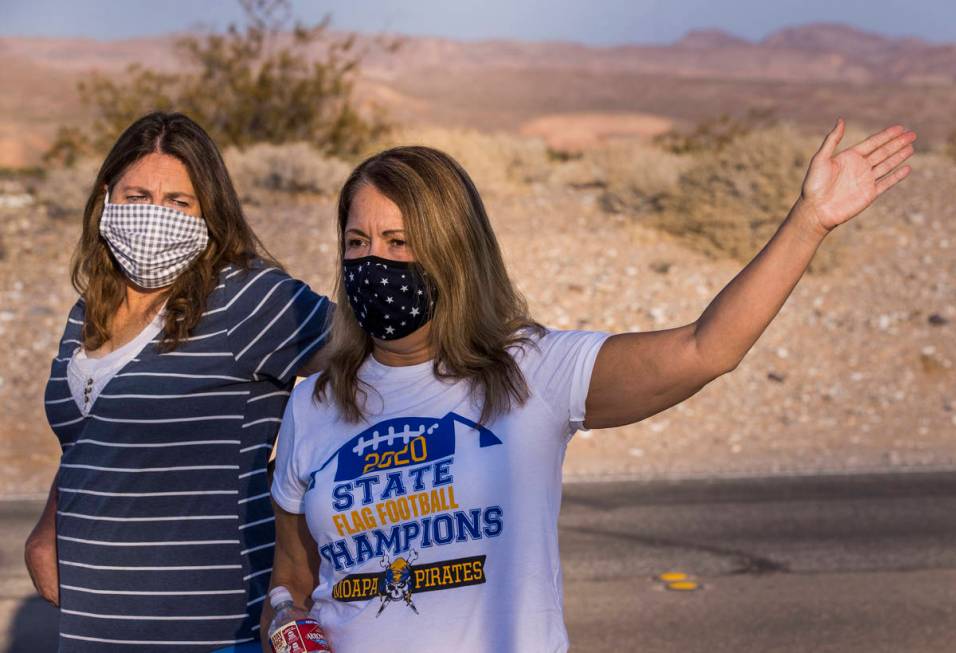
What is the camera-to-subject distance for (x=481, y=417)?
2.45 m

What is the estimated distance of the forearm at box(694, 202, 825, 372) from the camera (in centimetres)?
234

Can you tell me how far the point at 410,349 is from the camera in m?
2.69

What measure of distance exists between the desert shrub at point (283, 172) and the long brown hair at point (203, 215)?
15687 millimetres

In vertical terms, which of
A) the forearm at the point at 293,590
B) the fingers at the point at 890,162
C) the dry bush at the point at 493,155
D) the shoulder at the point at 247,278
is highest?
the dry bush at the point at 493,155

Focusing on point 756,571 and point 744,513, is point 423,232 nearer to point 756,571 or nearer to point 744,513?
point 756,571

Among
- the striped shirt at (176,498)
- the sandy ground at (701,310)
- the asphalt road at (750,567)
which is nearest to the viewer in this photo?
the striped shirt at (176,498)

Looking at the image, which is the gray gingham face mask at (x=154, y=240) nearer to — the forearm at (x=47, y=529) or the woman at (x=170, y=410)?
the woman at (x=170, y=410)

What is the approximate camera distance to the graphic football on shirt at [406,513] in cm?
240

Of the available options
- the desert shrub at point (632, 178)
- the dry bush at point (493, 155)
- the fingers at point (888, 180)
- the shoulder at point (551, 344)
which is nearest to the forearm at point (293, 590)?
the shoulder at point (551, 344)

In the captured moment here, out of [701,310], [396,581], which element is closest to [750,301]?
[396,581]

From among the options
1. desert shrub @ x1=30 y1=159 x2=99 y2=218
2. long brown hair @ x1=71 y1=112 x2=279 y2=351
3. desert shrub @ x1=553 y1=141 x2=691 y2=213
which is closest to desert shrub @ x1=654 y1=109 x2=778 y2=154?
desert shrub @ x1=553 y1=141 x2=691 y2=213

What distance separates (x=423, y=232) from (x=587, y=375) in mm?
440

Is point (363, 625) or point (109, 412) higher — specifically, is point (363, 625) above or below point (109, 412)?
below

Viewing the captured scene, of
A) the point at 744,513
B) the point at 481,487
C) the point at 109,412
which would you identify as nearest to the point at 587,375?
the point at 481,487
